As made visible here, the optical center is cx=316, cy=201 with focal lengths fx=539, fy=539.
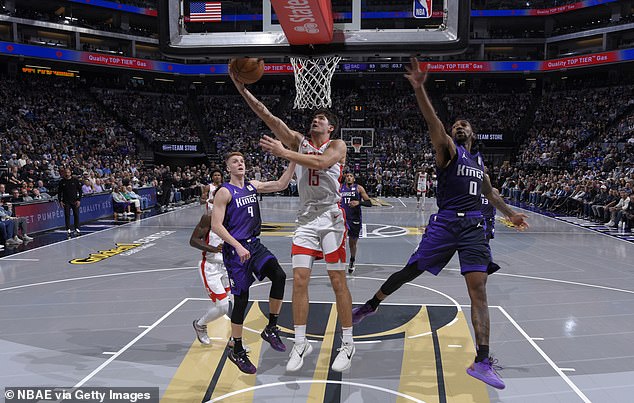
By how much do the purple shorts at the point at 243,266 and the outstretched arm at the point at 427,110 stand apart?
1788 millimetres

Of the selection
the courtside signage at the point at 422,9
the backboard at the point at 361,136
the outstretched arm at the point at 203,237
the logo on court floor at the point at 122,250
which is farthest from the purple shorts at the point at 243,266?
the backboard at the point at 361,136

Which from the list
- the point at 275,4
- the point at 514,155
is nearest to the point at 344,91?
the point at 514,155

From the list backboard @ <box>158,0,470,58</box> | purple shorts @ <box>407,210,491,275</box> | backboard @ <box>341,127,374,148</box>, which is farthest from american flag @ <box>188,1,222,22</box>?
backboard @ <box>341,127,374,148</box>

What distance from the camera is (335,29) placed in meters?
6.14

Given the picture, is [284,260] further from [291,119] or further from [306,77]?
[291,119]

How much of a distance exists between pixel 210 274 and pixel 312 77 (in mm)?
6731

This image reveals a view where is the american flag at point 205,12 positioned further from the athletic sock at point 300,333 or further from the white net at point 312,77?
the athletic sock at point 300,333

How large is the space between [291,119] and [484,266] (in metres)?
33.8

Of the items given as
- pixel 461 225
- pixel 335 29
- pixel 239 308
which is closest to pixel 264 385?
pixel 239 308

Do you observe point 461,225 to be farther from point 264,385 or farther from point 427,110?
point 264,385

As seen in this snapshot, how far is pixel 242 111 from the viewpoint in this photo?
3894 cm

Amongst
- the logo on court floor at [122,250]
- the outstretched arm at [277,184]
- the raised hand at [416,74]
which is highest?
the raised hand at [416,74]

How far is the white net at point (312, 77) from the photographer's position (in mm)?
9852

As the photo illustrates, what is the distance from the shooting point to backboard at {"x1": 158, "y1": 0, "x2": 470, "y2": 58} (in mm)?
5930
